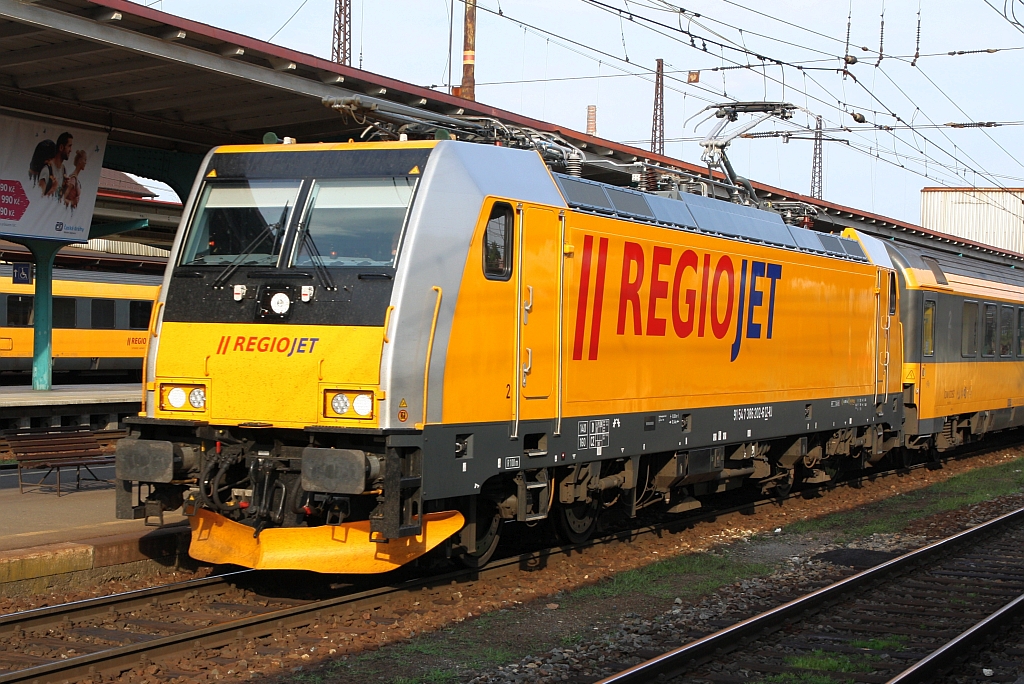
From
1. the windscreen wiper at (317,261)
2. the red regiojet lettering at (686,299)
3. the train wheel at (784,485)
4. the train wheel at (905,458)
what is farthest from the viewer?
the train wheel at (905,458)

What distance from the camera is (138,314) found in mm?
30188

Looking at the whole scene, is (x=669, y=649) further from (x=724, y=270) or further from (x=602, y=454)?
(x=724, y=270)

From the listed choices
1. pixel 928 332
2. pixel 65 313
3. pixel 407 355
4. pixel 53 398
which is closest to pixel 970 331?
pixel 928 332

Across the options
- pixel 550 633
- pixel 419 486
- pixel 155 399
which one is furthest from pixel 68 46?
pixel 550 633

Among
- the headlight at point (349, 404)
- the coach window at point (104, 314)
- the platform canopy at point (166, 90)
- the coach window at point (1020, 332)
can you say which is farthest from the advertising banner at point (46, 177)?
the coach window at point (1020, 332)

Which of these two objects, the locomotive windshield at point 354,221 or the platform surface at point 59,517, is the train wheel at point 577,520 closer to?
the locomotive windshield at point 354,221

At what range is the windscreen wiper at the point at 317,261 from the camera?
26.5 ft

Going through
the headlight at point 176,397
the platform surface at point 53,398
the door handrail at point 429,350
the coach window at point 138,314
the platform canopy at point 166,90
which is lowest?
the platform surface at point 53,398

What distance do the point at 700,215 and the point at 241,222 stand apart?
5.00 meters

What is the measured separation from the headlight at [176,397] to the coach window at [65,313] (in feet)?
70.0

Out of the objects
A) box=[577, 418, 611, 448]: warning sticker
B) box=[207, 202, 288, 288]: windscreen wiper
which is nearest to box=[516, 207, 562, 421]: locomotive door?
box=[577, 418, 611, 448]: warning sticker

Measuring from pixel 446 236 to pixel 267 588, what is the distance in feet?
10.6

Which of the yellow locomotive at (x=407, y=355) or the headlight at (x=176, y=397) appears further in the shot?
the headlight at (x=176, y=397)

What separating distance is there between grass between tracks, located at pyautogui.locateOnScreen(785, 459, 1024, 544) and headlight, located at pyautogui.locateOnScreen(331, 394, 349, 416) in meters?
6.69
